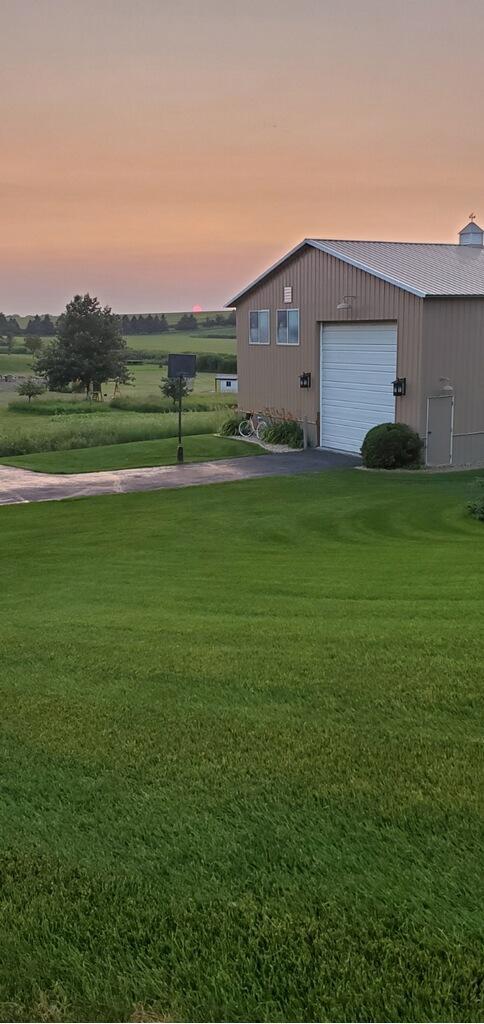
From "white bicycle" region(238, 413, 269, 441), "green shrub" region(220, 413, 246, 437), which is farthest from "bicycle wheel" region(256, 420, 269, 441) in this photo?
"green shrub" region(220, 413, 246, 437)

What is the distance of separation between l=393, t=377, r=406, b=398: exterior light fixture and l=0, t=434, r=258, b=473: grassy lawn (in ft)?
16.8

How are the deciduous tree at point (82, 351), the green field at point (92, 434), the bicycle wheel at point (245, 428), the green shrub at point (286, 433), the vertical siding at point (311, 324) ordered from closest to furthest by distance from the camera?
the vertical siding at point (311, 324), the green shrub at point (286, 433), the green field at point (92, 434), the bicycle wheel at point (245, 428), the deciduous tree at point (82, 351)

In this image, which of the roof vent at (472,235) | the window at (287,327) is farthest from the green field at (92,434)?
the roof vent at (472,235)

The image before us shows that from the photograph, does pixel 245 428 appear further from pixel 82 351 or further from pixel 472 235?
pixel 82 351

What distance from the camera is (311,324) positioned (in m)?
25.6

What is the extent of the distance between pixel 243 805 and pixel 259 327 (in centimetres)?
2561

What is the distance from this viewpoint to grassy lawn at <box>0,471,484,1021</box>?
10.2 feet

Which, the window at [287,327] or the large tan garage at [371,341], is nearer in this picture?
the large tan garage at [371,341]

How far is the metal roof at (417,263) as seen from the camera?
21422 mm

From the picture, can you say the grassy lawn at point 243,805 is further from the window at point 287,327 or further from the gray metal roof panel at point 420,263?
the window at point 287,327

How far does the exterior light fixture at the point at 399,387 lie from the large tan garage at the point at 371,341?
0.12 feet

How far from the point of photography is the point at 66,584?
10.0m

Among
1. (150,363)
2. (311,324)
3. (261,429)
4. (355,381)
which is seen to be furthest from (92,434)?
(150,363)

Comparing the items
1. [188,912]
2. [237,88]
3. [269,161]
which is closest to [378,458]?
[237,88]
